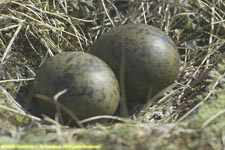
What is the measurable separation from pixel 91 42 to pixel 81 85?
0.89 meters

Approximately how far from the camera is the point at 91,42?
3.88 m

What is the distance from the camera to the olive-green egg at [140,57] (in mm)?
3248

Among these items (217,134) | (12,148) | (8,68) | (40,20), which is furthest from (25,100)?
(217,134)

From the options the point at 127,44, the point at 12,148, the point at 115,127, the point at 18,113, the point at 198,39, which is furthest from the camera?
the point at 198,39

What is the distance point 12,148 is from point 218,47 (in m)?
1.90

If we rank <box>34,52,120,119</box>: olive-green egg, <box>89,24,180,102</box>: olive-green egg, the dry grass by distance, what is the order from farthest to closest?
<box>89,24,180,102</box>: olive-green egg, <box>34,52,120,119</box>: olive-green egg, the dry grass

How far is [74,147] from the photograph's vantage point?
8.02 ft

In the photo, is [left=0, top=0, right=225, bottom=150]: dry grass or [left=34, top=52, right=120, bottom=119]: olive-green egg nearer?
[left=0, top=0, right=225, bottom=150]: dry grass

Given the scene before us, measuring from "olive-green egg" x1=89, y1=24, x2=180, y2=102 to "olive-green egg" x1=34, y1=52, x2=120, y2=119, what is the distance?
0.14 metres

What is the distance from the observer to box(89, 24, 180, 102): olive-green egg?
3248 mm

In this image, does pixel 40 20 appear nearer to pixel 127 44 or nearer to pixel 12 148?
pixel 127 44

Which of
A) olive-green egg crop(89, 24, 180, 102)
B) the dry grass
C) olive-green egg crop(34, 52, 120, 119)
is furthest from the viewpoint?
olive-green egg crop(89, 24, 180, 102)

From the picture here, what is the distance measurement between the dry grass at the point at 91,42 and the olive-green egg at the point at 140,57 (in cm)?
11

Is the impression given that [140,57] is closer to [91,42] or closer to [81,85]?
[81,85]
